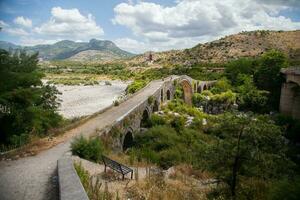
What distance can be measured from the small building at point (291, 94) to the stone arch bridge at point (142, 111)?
43.0 ft

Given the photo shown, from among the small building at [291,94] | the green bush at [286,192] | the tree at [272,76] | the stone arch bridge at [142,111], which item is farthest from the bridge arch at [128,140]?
the tree at [272,76]

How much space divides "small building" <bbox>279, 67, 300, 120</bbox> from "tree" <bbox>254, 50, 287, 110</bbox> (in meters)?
2.48

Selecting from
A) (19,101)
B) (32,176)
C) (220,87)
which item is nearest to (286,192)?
(32,176)

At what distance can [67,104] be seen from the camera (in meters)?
44.9

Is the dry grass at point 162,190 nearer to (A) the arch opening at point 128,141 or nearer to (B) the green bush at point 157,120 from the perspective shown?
(A) the arch opening at point 128,141

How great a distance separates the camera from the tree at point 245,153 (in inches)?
352

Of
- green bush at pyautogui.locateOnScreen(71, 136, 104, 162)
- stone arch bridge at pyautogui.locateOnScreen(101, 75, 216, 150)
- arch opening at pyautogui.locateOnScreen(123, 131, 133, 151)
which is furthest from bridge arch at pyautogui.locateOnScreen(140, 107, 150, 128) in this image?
green bush at pyautogui.locateOnScreen(71, 136, 104, 162)

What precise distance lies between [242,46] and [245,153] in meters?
92.8

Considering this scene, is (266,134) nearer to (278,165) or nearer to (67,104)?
(278,165)

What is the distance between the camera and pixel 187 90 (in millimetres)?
50156

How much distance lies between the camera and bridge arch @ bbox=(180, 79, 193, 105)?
158 feet

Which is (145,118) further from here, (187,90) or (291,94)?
(187,90)

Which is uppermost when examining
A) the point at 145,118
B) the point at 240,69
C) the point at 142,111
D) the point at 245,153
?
the point at 240,69

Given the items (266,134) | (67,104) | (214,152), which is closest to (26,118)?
(214,152)
